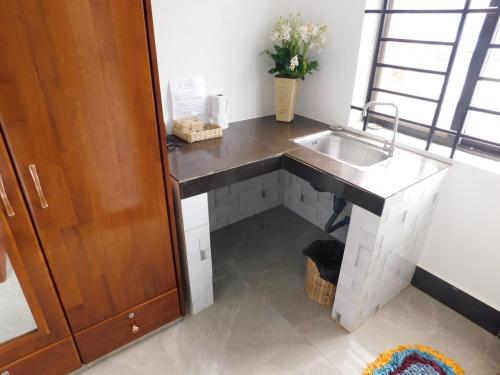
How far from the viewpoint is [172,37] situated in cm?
177

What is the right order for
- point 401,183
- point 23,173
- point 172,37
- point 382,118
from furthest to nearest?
point 382,118 < point 172,37 < point 401,183 < point 23,173

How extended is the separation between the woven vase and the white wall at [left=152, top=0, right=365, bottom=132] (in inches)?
6.3

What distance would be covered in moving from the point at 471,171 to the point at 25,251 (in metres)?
1.98

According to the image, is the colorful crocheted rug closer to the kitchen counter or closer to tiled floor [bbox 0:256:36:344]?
the kitchen counter

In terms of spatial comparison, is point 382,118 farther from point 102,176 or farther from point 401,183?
point 102,176

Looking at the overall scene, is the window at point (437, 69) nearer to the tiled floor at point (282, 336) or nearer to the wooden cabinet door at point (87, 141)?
the tiled floor at point (282, 336)

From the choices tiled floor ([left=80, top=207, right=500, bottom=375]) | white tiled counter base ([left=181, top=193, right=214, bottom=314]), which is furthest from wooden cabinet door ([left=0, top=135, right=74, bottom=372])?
white tiled counter base ([left=181, top=193, right=214, bottom=314])

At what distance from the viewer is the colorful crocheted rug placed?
1.50 m

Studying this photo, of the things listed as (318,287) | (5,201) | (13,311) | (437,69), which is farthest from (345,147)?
(13,311)

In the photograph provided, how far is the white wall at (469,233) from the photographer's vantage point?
1.56m

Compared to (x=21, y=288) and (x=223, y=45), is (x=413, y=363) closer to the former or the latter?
(x=21, y=288)

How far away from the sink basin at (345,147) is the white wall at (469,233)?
1.37 feet

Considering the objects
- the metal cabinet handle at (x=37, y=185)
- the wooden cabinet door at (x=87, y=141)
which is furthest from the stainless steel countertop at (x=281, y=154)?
the metal cabinet handle at (x=37, y=185)

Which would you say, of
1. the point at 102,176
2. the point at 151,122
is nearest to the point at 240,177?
the point at 151,122
